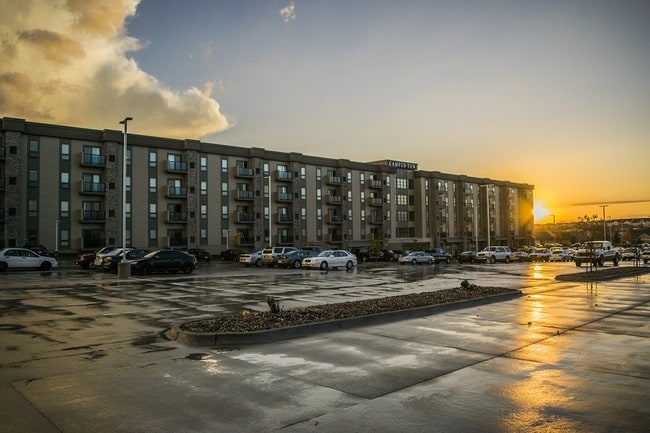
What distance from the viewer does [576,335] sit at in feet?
33.7

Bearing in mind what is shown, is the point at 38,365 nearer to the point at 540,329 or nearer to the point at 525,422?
the point at 525,422

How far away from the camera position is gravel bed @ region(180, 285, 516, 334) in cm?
1036

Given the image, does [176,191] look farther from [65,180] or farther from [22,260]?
[22,260]

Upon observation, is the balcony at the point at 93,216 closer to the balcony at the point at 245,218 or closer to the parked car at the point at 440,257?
the balcony at the point at 245,218

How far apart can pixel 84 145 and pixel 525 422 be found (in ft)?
190

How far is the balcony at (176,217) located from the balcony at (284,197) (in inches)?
578

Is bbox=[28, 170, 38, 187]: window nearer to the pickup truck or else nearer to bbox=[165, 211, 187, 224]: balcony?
bbox=[165, 211, 187, 224]: balcony

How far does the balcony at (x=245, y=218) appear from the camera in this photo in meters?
66.5

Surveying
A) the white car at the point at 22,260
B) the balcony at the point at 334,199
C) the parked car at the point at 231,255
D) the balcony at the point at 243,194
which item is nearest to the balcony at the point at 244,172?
the balcony at the point at 243,194

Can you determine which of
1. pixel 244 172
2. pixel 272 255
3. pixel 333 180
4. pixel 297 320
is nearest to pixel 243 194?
pixel 244 172

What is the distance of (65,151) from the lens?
5328 centimetres

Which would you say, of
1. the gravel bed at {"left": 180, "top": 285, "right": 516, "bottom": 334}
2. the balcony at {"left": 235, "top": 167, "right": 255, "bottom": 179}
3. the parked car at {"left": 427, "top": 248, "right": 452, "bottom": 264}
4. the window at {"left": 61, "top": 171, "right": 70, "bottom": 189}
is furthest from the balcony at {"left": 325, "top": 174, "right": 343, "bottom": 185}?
the gravel bed at {"left": 180, "top": 285, "right": 516, "bottom": 334}

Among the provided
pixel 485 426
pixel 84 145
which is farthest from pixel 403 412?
pixel 84 145

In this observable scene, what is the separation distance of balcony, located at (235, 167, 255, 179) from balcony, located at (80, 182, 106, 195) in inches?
693
